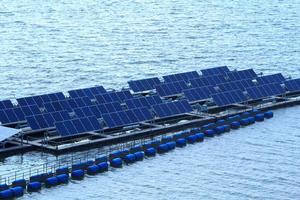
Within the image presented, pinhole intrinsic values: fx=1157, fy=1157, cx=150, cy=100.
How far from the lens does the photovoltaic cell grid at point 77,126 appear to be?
11556 centimetres

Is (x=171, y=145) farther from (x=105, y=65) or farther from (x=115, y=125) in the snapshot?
(x=105, y=65)

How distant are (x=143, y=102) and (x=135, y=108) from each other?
2.43 meters

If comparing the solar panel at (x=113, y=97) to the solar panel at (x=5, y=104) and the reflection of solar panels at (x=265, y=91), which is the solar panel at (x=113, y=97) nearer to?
the solar panel at (x=5, y=104)

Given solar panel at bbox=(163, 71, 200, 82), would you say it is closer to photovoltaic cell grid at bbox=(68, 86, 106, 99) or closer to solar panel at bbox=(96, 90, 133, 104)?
solar panel at bbox=(96, 90, 133, 104)

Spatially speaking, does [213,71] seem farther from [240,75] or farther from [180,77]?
[180,77]

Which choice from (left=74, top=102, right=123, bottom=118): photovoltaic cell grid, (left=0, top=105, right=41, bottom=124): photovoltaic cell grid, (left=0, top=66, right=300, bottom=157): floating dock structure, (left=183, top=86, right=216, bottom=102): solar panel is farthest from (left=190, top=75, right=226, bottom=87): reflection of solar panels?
(left=0, top=105, right=41, bottom=124): photovoltaic cell grid

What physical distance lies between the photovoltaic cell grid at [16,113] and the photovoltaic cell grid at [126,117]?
735cm

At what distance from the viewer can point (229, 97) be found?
441 ft

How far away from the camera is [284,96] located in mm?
142250

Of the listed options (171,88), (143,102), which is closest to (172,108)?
(143,102)

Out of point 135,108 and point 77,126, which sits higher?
point 135,108

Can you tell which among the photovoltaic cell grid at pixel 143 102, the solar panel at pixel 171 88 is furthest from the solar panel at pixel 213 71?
the photovoltaic cell grid at pixel 143 102

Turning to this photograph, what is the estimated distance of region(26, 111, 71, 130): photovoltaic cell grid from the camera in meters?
117

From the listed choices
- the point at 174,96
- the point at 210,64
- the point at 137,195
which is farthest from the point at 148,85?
the point at 210,64
